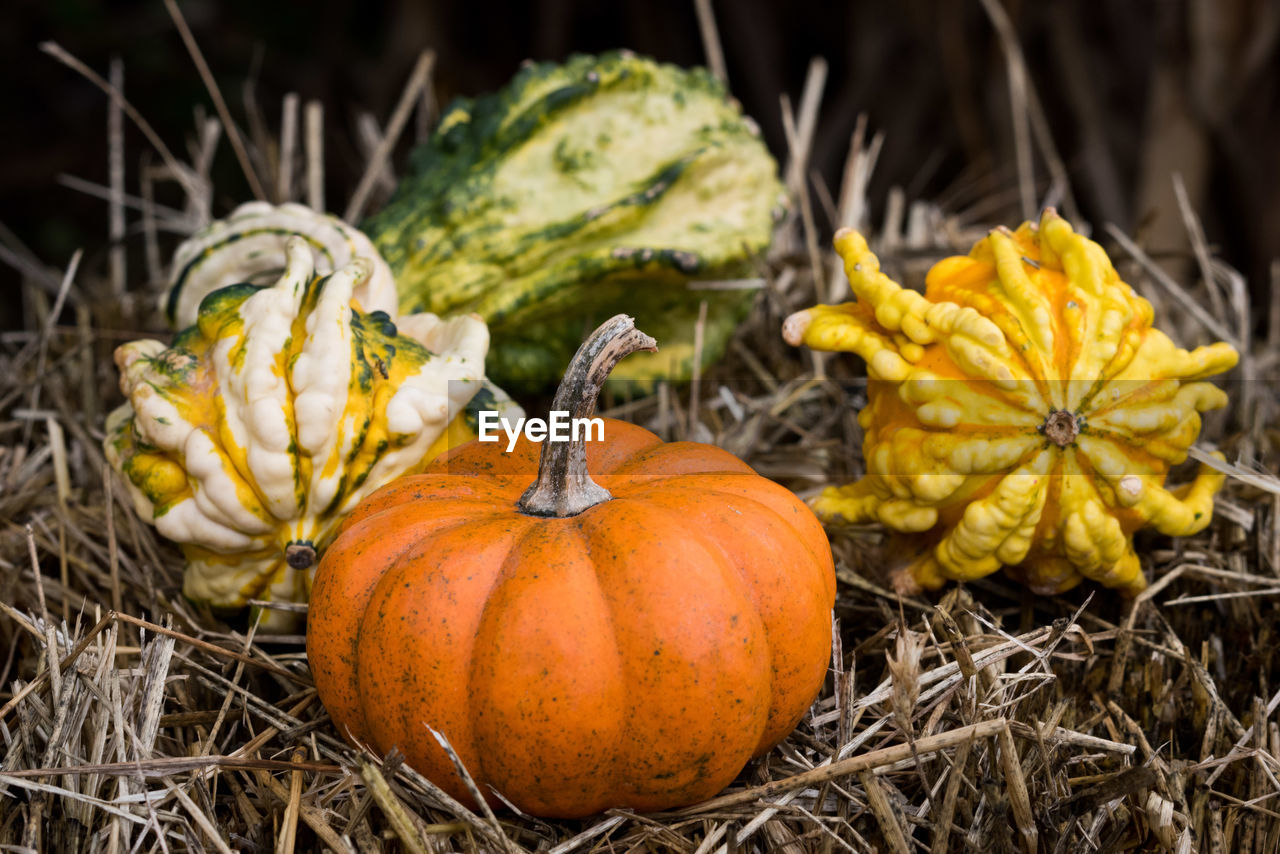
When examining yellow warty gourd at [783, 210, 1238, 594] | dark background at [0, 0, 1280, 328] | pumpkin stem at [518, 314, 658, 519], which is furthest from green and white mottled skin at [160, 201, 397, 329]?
dark background at [0, 0, 1280, 328]

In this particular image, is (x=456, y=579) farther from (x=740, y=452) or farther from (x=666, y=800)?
(x=740, y=452)

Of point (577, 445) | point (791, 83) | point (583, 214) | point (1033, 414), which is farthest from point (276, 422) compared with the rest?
point (791, 83)

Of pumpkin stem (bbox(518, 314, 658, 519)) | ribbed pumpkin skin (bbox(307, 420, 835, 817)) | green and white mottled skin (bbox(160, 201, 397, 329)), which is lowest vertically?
ribbed pumpkin skin (bbox(307, 420, 835, 817))

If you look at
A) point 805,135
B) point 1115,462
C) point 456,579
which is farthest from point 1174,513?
point 805,135

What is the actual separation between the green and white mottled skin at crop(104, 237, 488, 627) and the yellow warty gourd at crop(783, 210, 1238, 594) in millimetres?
874

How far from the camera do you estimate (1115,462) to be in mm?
2094

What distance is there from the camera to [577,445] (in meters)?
1.90

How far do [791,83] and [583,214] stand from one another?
4385 mm

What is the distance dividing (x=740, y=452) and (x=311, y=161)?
193cm

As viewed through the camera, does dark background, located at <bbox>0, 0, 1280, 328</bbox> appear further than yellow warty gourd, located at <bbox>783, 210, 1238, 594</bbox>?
Yes

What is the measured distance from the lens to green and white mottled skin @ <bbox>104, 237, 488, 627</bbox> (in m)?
2.07

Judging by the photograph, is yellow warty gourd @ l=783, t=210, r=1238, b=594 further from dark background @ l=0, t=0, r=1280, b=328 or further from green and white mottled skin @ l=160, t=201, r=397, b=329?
dark background @ l=0, t=0, r=1280, b=328

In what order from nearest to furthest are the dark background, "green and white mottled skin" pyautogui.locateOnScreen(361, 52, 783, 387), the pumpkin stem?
1. the pumpkin stem
2. "green and white mottled skin" pyautogui.locateOnScreen(361, 52, 783, 387)
3. the dark background

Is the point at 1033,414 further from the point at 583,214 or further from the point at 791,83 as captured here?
the point at 791,83
